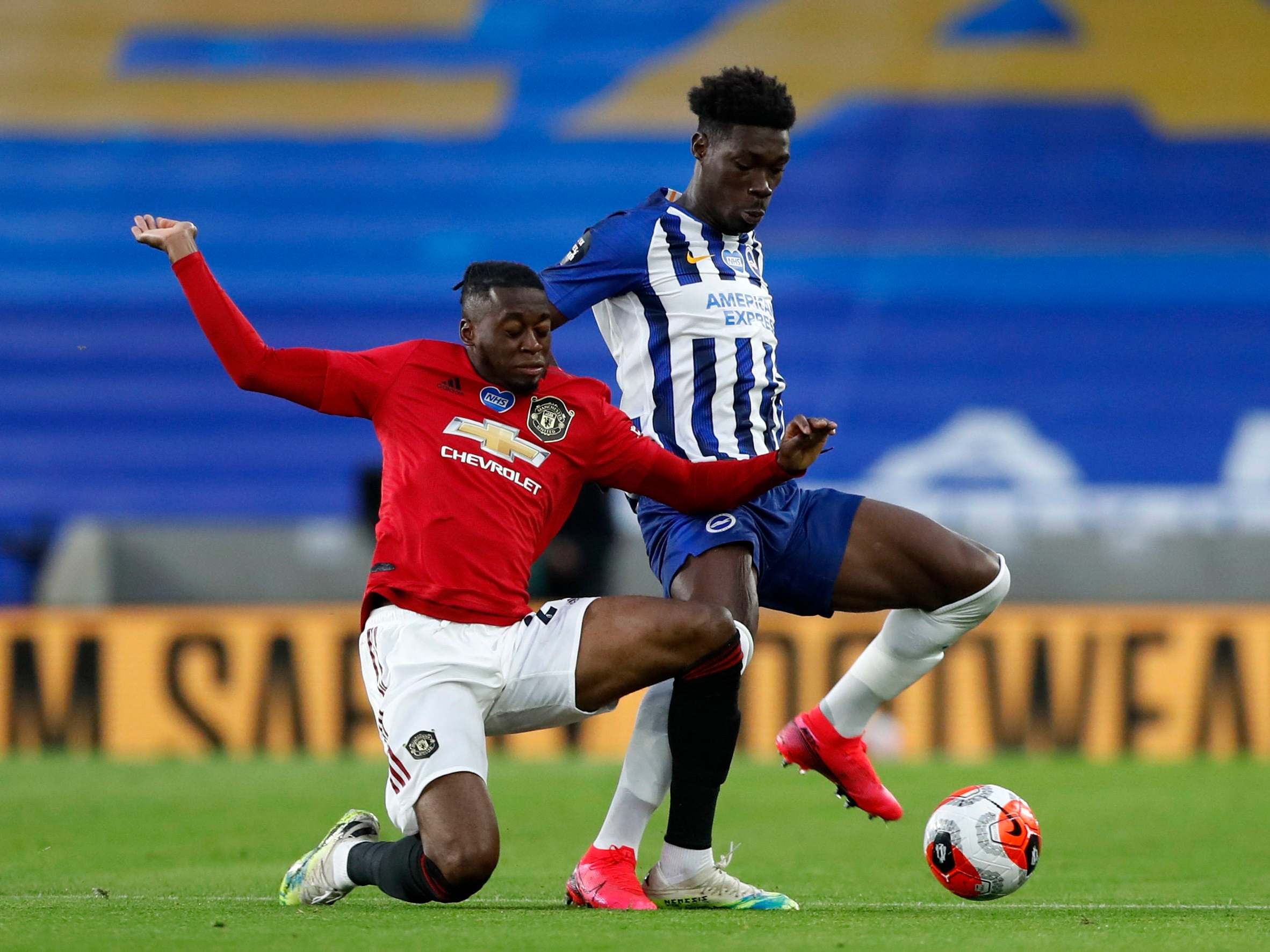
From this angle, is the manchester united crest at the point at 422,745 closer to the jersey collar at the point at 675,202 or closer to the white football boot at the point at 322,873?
the white football boot at the point at 322,873

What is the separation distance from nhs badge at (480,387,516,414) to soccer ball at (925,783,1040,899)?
160cm

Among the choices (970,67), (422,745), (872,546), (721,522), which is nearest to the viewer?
(422,745)

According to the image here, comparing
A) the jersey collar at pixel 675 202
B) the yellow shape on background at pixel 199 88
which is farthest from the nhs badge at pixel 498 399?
the yellow shape on background at pixel 199 88

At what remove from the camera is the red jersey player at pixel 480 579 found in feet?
15.0

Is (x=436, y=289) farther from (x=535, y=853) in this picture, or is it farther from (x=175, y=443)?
(x=535, y=853)

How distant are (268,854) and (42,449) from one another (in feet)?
26.2

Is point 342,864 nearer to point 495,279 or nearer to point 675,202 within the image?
Answer: point 495,279

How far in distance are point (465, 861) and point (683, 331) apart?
1.65 metres

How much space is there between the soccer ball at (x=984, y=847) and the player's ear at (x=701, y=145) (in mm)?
1966

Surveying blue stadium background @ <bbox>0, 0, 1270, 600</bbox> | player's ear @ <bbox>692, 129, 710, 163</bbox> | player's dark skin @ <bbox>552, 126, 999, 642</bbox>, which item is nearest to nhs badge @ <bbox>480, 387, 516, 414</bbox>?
player's dark skin @ <bbox>552, 126, 999, 642</bbox>

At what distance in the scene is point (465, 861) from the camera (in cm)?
440

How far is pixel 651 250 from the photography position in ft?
17.1

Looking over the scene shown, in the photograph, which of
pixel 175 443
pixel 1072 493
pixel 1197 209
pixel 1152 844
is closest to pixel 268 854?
pixel 1152 844

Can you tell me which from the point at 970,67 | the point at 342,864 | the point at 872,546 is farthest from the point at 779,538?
the point at 970,67
